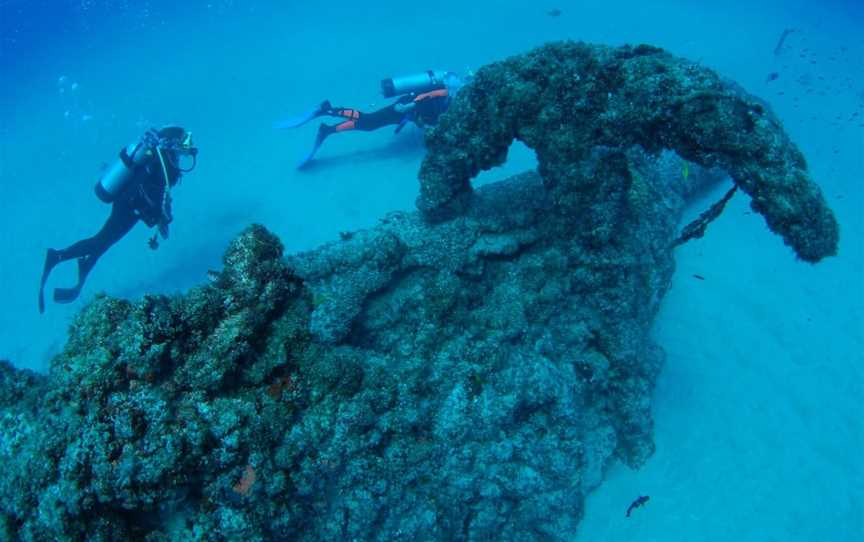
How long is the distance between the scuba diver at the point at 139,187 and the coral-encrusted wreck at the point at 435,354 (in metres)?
7.22

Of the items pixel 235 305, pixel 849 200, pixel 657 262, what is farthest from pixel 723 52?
pixel 235 305

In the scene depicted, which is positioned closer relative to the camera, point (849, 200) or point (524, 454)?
point (524, 454)

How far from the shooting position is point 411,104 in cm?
1266

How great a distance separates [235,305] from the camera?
3277mm

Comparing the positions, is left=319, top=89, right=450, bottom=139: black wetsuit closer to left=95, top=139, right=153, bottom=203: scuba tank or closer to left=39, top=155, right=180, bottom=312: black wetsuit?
left=39, top=155, right=180, bottom=312: black wetsuit

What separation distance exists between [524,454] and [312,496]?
220 cm

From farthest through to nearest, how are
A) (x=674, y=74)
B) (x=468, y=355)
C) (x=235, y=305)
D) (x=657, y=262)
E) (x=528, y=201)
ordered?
(x=657, y=262) → (x=528, y=201) → (x=468, y=355) → (x=674, y=74) → (x=235, y=305)

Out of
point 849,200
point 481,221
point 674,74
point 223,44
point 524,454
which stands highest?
point 223,44

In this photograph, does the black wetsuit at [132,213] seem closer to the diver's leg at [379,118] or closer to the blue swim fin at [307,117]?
the blue swim fin at [307,117]

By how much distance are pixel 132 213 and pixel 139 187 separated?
0.91 m

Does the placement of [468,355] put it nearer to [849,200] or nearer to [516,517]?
[516,517]

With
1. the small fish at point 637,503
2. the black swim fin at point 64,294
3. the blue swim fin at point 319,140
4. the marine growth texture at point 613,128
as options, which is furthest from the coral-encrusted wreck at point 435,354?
the black swim fin at point 64,294

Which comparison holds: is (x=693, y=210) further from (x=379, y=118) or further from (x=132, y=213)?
(x=132, y=213)

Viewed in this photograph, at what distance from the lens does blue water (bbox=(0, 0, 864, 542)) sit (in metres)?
6.20
